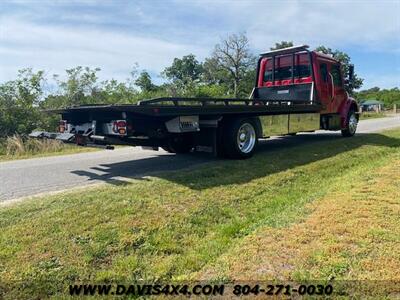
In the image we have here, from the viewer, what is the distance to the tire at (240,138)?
7.89 m

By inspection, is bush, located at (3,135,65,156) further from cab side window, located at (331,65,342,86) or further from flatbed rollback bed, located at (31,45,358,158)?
cab side window, located at (331,65,342,86)

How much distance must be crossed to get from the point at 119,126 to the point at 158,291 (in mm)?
4041

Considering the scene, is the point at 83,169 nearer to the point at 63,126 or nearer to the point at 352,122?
the point at 63,126

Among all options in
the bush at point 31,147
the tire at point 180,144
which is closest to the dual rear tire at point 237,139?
the tire at point 180,144

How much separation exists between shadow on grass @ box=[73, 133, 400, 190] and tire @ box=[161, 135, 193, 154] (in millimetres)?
241

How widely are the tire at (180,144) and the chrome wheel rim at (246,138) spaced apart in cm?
117

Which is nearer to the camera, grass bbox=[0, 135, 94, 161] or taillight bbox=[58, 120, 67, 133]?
taillight bbox=[58, 120, 67, 133]

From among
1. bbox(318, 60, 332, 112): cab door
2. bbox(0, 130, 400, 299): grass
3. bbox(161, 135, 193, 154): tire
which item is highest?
bbox(318, 60, 332, 112): cab door

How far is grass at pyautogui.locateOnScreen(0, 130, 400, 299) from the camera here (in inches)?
126

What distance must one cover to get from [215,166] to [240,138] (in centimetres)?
126

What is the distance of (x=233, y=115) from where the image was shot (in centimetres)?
809

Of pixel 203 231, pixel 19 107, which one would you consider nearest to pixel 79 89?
pixel 19 107

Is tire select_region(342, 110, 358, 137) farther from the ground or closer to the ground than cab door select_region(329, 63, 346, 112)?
closer to the ground

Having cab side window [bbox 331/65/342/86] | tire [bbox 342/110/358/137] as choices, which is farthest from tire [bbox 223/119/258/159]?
tire [bbox 342/110/358/137]
